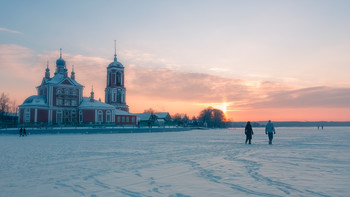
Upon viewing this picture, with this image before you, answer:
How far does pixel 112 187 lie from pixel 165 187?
1271 millimetres

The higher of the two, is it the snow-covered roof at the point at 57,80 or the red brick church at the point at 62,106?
the snow-covered roof at the point at 57,80

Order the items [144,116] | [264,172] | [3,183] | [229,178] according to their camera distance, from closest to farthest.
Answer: [3,183] < [229,178] < [264,172] < [144,116]

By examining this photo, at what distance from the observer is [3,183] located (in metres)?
7.79

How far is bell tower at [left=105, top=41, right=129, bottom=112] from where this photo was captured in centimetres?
8100

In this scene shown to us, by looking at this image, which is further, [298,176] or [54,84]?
[54,84]

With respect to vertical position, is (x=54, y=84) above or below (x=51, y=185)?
above

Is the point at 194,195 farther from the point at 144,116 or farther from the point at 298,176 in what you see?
the point at 144,116

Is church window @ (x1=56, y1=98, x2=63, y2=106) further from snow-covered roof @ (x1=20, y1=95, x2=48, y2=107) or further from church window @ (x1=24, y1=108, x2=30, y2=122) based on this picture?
church window @ (x1=24, y1=108, x2=30, y2=122)

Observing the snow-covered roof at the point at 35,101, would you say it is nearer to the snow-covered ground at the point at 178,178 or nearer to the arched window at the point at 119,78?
the arched window at the point at 119,78

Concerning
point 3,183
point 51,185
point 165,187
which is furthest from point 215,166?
point 3,183

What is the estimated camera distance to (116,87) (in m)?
→ 81.6

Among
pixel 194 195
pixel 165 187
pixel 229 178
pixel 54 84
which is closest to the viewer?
pixel 194 195

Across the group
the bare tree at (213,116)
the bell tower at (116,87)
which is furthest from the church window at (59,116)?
the bare tree at (213,116)

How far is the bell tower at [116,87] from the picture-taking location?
81000mm
